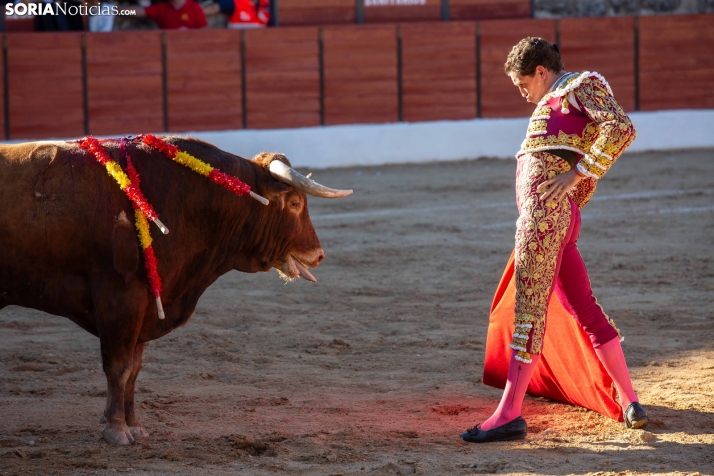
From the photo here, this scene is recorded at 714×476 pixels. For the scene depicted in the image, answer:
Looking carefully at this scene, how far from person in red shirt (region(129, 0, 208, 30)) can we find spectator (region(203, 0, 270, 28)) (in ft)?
0.61

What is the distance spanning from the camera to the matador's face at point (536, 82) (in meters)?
3.23

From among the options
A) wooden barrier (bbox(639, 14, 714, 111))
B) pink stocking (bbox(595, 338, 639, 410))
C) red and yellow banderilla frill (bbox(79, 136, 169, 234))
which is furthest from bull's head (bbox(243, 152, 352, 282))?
wooden barrier (bbox(639, 14, 714, 111))

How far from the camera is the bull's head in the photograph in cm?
338

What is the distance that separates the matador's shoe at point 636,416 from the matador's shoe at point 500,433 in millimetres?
386

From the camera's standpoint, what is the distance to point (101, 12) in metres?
10.3

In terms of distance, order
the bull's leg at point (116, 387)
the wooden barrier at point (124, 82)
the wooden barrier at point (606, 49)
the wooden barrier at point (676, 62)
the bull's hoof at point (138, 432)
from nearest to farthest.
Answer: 1. the bull's leg at point (116, 387)
2. the bull's hoof at point (138, 432)
3. the wooden barrier at point (124, 82)
4. the wooden barrier at point (606, 49)
5. the wooden barrier at point (676, 62)

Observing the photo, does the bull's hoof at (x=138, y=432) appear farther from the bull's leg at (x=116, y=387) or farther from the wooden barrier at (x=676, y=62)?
the wooden barrier at (x=676, y=62)

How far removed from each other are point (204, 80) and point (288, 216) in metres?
7.69

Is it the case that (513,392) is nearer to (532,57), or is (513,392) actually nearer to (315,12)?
(532,57)

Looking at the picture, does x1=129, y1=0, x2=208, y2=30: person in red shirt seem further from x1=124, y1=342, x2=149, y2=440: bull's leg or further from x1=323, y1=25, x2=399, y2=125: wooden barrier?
x1=124, y1=342, x2=149, y2=440: bull's leg

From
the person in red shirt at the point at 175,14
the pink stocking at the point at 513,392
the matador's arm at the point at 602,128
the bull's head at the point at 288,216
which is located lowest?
the pink stocking at the point at 513,392

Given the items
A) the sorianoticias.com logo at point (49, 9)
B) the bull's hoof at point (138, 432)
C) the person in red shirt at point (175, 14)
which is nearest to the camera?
the bull's hoof at point (138, 432)

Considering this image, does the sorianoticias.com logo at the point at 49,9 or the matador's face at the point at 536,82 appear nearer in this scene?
the matador's face at the point at 536,82

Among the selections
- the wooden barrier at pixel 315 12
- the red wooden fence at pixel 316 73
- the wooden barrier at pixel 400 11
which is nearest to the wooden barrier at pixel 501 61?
the red wooden fence at pixel 316 73
